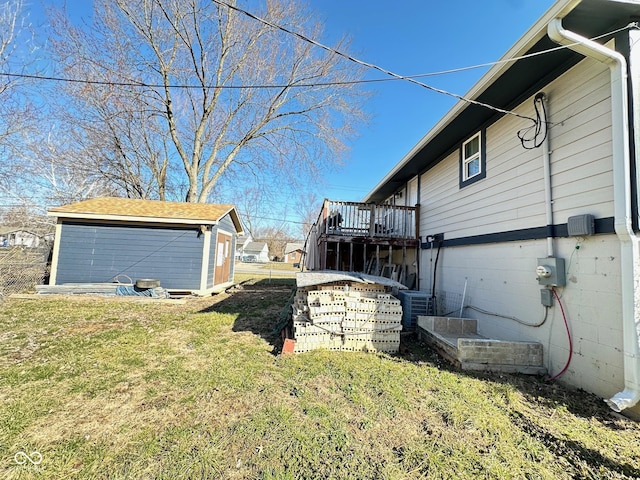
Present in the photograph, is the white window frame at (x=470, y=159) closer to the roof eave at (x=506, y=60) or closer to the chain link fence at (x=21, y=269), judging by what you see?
the roof eave at (x=506, y=60)

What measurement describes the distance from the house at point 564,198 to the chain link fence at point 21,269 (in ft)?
39.2

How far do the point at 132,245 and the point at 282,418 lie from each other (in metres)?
8.96

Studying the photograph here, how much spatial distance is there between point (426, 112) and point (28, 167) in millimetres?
17951

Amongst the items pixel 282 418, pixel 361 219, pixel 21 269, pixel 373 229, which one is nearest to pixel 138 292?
pixel 21 269

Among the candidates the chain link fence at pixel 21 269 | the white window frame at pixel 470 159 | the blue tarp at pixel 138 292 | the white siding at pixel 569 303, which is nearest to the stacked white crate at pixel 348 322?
the white siding at pixel 569 303

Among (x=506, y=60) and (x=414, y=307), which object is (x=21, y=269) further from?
(x=506, y=60)

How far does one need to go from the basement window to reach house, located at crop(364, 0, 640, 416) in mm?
40

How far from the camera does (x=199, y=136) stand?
1481cm

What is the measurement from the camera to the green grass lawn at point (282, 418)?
187 cm

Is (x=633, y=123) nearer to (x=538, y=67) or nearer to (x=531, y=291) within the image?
(x=538, y=67)

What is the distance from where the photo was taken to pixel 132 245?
9.01 m

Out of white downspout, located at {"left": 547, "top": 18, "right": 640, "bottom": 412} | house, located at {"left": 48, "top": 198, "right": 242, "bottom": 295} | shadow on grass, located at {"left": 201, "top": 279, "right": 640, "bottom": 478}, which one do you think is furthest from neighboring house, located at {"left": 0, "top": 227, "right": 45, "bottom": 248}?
white downspout, located at {"left": 547, "top": 18, "right": 640, "bottom": 412}

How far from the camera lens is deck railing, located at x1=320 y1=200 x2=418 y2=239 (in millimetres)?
7812

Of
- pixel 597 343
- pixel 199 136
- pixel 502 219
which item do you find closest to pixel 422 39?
pixel 502 219
